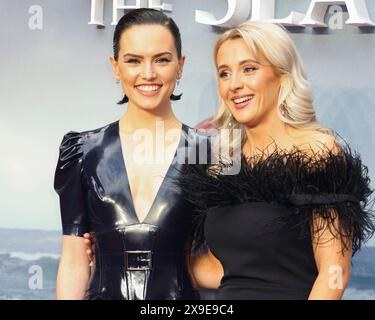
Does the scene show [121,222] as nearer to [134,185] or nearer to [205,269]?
[134,185]

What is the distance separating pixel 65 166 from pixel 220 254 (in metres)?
0.53

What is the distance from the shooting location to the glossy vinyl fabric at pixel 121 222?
266cm

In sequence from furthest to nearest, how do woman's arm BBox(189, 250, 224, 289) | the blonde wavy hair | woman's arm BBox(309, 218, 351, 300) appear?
1. woman's arm BBox(189, 250, 224, 289)
2. the blonde wavy hair
3. woman's arm BBox(309, 218, 351, 300)

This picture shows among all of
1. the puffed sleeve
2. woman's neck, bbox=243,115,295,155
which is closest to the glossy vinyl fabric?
the puffed sleeve

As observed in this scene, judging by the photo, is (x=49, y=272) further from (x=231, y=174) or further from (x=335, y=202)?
(x=335, y=202)

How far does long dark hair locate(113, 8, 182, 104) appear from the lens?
2.70m

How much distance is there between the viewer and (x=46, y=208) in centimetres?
294

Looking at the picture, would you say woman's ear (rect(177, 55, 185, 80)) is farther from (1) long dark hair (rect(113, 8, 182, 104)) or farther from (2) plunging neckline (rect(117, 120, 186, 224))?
(2) plunging neckline (rect(117, 120, 186, 224))

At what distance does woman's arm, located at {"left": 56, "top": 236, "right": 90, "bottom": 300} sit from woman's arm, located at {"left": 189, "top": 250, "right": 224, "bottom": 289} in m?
0.29

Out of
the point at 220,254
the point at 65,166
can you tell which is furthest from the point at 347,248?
the point at 65,166

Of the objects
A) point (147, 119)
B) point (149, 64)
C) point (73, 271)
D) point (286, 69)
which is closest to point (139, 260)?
point (73, 271)

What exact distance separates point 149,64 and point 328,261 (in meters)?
0.72

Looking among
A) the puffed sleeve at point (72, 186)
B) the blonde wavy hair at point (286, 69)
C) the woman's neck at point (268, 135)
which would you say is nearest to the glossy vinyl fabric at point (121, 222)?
the puffed sleeve at point (72, 186)

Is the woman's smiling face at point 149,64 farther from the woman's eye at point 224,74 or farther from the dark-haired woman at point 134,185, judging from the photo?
the woman's eye at point 224,74
